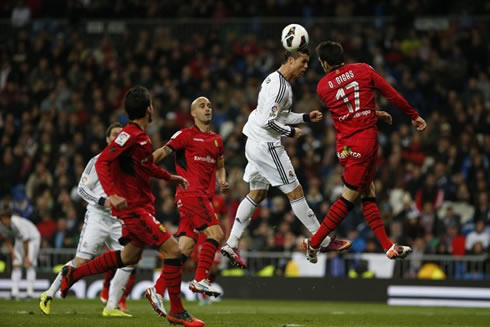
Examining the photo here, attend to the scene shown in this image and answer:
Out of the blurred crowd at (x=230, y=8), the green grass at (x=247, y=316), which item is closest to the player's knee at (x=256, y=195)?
the green grass at (x=247, y=316)

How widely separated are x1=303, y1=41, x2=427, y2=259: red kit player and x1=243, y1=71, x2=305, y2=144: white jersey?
0.59m

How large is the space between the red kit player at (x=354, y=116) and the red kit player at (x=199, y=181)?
146 cm

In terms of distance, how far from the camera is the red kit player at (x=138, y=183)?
10.5 metres

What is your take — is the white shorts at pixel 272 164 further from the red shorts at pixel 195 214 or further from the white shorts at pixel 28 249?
the white shorts at pixel 28 249

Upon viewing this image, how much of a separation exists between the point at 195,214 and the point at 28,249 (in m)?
7.66

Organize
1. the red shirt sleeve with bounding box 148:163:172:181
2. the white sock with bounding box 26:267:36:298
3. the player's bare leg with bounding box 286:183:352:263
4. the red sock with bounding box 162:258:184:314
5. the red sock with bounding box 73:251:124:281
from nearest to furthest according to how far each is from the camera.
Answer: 1. the red shirt sleeve with bounding box 148:163:172:181
2. the red sock with bounding box 162:258:184:314
3. the red sock with bounding box 73:251:124:281
4. the player's bare leg with bounding box 286:183:352:263
5. the white sock with bounding box 26:267:36:298

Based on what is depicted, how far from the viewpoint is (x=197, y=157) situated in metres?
13.0

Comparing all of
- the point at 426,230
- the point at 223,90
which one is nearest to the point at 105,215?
the point at 426,230

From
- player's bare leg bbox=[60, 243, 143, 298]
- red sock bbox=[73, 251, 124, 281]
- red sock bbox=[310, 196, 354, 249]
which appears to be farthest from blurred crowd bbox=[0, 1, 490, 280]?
red sock bbox=[73, 251, 124, 281]

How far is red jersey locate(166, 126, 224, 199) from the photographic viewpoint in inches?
509

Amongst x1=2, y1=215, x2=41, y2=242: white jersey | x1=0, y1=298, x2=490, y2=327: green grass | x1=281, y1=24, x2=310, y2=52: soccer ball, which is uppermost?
x1=281, y1=24, x2=310, y2=52: soccer ball

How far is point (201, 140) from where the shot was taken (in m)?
13.1

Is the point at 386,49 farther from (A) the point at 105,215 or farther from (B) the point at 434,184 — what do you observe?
(A) the point at 105,215

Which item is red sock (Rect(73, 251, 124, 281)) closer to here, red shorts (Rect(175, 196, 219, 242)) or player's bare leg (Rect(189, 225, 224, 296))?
player's bare leg (Rect(189, 225, 224, 296))
